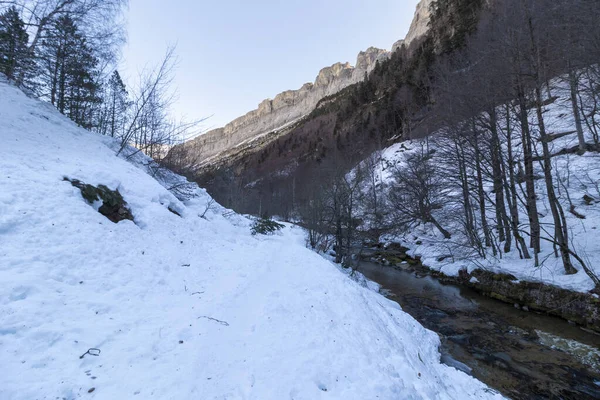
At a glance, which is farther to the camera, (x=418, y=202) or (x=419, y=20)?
(x=419, y=20)

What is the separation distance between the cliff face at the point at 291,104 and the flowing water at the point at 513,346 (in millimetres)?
92720

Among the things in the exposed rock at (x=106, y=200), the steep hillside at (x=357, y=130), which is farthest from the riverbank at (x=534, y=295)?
the steep hillside at (x=357, y=130)

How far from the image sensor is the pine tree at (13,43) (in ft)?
22.2

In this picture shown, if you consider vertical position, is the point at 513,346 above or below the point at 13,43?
below

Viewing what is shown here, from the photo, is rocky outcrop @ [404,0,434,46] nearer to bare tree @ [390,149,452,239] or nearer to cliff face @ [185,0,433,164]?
cliff face @ [185,0,433,164]

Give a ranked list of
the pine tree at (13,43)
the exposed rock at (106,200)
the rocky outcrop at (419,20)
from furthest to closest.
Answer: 1. the rocky outcrop at (419,20)
2. the pine tree at (13,43)
3. the exposed rock at (106,200)

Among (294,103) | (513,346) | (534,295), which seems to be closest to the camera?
(513,346)

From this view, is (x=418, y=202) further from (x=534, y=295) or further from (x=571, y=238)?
(x=534, y=295)

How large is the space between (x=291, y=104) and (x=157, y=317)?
13249 cm

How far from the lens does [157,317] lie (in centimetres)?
391

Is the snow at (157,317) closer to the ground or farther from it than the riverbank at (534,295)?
farther from it

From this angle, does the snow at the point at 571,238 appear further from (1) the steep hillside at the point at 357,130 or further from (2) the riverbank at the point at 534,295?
(1) the steep hillside at the point at 357,130

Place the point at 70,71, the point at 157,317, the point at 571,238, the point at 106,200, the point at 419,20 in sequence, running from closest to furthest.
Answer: the point at 157,317 → the point at 106,200 → the point at 571,238 → the point at 70,71 → the point at 419,20

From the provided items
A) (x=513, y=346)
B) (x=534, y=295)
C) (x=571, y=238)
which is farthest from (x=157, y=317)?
(x=571, y=238)
